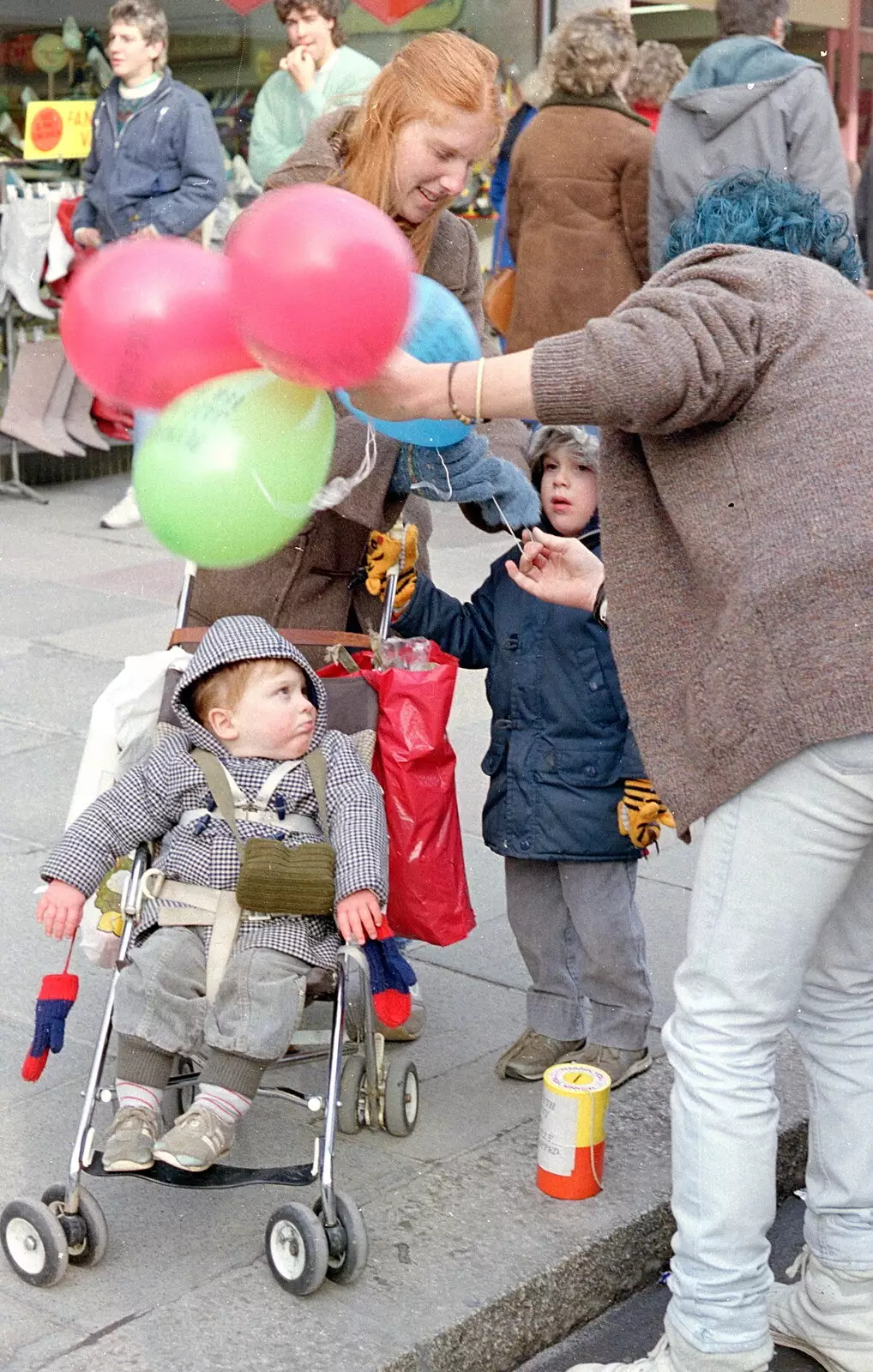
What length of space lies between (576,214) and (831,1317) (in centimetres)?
546

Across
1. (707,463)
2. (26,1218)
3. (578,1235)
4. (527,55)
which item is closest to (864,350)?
(707,463)

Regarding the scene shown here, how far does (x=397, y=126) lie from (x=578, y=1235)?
206 centimetres

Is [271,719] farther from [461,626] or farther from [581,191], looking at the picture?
[581,191]

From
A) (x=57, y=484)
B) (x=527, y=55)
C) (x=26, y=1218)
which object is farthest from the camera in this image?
(x=527, y=55)

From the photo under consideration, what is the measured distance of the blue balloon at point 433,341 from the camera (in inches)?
111

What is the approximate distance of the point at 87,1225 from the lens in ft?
10.3

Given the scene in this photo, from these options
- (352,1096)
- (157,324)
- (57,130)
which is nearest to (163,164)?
(57,130)

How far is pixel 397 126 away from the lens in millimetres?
3391

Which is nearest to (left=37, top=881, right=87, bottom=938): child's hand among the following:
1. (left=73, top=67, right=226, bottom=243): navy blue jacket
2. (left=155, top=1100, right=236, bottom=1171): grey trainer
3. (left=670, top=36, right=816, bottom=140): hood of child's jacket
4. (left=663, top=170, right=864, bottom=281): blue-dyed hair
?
(left=155, top=1100, right=236, bottom=1171): grey trainer

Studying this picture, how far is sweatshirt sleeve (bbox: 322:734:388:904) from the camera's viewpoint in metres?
3.31

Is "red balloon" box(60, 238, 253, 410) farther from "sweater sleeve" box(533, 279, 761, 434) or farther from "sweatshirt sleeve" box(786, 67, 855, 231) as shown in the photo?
"sweatshirt sleeve" box(786, 67, 855, 231)

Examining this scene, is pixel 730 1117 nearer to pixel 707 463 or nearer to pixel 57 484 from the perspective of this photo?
pixel 707 463

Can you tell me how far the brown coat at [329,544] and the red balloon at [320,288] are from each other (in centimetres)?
83

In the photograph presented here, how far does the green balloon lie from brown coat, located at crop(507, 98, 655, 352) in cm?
502
